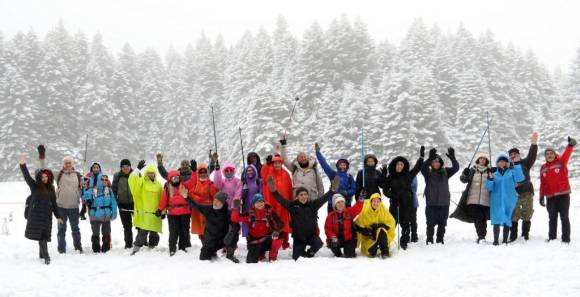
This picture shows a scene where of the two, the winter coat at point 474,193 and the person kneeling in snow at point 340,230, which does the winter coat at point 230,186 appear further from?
the winter coat at point 474,193

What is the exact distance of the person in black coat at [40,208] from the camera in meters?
9.39

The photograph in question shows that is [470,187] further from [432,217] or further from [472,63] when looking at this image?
[472,63]

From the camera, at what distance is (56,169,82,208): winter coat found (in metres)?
10.6

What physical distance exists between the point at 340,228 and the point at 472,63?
1647 inches

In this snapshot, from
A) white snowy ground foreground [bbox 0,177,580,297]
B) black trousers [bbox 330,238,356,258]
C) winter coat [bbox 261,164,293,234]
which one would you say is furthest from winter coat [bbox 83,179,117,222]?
black trousers [bbox 330,238,356,258]

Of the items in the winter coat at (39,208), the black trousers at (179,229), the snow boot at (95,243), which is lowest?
the snow boot at (95,243)

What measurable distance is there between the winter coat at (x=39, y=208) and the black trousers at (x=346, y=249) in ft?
18.0

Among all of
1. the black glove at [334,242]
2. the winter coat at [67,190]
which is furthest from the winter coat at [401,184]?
the winter coat at [67,190]

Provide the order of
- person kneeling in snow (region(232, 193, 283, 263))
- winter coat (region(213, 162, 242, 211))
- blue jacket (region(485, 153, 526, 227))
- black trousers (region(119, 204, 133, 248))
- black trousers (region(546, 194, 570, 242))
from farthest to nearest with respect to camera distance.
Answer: black trousers (region(119, 204, 133, 248)), winter coat (region(213, 162, 242, 211)), blue jacket (region(485, 153, 526, 227)), black trousers (region(546, 194, 570, 242)), person kneeling in snow (region(232, 193, 283, 263))

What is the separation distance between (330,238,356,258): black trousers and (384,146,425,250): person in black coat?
4.49 feet

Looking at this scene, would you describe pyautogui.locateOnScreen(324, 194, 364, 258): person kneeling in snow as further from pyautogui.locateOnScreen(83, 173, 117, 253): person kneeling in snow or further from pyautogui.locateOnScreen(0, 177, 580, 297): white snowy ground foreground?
pyautogui.locateOnScreen(83, 173, 117, 253): person kneeling in snow

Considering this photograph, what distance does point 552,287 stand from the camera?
6590 millimetres

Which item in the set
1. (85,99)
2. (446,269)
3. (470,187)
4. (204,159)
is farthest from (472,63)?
(446,269)

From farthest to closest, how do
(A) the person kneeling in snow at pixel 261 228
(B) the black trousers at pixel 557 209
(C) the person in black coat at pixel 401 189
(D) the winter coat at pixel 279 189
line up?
(C) the person in black coat at pixel 401 189, (D) the winter coat at pixel 279 189, (B) the black trousers at pixel 557 209, (A) the person kneeling in snow at pixel 261 228
